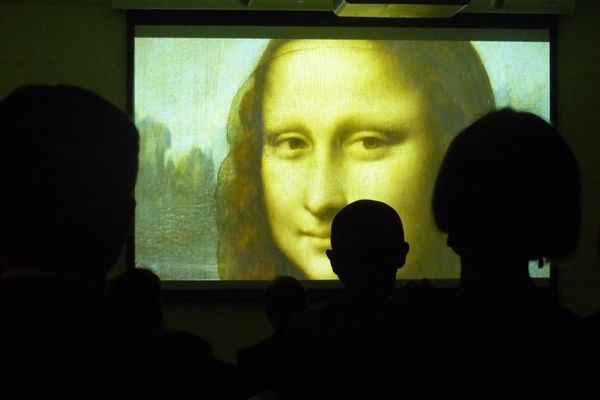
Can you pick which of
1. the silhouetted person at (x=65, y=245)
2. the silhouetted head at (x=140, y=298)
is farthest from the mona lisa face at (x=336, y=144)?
the silhouetted person at (x=65, y=245)

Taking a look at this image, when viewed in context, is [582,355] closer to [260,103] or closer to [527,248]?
[527,248]

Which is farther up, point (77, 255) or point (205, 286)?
point (77, 255)

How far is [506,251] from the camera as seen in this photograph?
127 centimetres

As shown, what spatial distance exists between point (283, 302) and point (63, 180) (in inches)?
91.4

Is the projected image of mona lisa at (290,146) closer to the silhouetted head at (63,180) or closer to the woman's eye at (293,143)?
the woman's eye at (293,143)

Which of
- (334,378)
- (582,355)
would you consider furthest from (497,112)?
(334,378)

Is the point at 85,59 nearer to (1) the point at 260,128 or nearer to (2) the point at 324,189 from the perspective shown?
(1) the point at 260,128

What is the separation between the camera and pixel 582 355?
3.90ft

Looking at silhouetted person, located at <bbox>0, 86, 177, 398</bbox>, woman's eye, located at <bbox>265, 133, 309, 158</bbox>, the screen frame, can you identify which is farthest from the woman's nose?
silhouetted person, located at <bbox>0, 86, 177, 398</bbox>

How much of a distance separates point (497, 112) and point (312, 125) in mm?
4309

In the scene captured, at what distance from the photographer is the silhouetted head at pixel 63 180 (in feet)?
3.15

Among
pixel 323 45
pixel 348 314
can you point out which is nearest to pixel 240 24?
pixel 323 45

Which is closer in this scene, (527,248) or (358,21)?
(527,248)

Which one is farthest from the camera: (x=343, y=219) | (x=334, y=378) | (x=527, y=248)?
(x=343, y=219)
